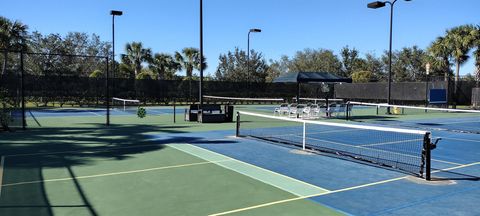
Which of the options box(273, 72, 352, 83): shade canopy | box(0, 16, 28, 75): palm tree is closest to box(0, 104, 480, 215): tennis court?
box(273, 72, 352, 83): shade canopy

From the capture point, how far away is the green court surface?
20.0ft

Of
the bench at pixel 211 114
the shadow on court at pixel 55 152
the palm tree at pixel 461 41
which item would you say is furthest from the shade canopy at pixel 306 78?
the palm tree at pixel 461 41

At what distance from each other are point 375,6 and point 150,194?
2082cm

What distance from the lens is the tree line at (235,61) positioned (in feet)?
136

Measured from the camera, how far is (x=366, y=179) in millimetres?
7957

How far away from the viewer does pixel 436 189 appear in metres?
7.21

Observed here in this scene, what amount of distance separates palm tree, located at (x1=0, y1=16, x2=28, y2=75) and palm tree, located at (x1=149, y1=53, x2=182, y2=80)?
84.7 feet

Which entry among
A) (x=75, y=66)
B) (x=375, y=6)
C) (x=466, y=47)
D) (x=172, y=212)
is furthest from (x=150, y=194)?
(x=75, y=66)

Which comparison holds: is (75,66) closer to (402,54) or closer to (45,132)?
(45,132)

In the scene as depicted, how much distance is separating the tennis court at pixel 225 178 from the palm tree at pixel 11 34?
21.5m

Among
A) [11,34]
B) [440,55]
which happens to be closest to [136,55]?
[11,34]

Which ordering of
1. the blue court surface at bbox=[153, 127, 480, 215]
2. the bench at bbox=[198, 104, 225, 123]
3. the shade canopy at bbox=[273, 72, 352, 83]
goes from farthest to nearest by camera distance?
1. the shade canopy at bbox=[273, 72, 352, 83]
2. the bench at bbox=[198, 104, 225, 123]
3. the blue court surface at bbox=[153, 127, 480, 215]

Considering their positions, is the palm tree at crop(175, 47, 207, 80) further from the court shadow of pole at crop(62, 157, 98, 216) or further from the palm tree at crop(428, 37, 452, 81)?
the court shadow of pole at crop(62, 157, 98, 216)

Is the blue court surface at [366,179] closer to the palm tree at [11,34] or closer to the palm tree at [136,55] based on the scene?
the palm tree at [11,34]
